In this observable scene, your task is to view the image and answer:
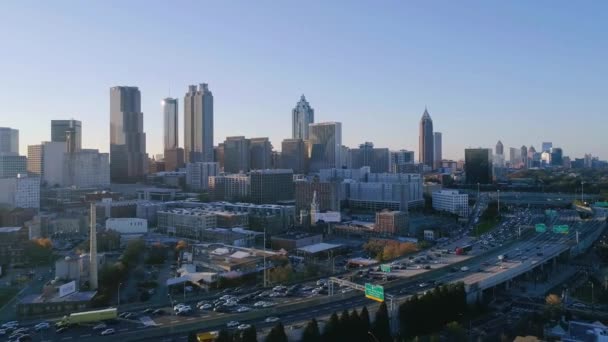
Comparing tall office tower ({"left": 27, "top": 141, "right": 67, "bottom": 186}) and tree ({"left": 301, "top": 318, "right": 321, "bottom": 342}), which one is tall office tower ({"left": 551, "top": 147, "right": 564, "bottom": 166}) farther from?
tree ({"left": 301, "top": 318, "right": 321, "bottom": 342})

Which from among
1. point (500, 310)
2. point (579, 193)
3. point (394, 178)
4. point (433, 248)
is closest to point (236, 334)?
point (500, 310)

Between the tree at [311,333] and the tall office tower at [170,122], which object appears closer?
the tree at [311,333]

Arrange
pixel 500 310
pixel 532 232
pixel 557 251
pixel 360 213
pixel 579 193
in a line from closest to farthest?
pixel 500 310, pixel 557 251, pixel 532 232, pixel 360 213, pixel 579 193

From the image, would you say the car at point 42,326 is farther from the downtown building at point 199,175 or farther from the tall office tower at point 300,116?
the tall office tower at point 300,116

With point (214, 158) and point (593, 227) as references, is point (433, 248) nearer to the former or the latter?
point (593, 227)

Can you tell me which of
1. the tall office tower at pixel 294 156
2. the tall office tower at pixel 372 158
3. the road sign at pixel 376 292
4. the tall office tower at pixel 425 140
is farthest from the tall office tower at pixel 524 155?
the road sign at pixel 376 292

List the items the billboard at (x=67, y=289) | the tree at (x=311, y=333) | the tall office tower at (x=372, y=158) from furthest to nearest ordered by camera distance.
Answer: the tall office tower at (x=372, y=158), the billboard at (x=67, y=289), the tree at (x=311, y=333)
